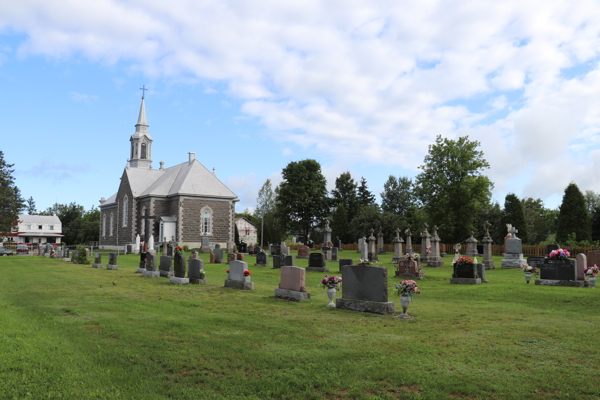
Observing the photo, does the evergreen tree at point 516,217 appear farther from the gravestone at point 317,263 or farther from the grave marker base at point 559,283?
the grave marker base at point 559,283

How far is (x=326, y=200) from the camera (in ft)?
205

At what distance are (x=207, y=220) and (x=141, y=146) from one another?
16796 millimetres

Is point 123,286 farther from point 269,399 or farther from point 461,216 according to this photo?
point 461,216

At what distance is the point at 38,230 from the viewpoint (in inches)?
3661

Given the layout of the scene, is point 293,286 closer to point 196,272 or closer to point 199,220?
point 196,272

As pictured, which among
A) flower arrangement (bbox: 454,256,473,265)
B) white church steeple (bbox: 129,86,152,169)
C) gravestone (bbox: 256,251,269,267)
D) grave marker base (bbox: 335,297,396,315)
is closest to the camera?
grave marker base (bbox: 335,297,396,315)

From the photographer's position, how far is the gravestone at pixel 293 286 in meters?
12.2

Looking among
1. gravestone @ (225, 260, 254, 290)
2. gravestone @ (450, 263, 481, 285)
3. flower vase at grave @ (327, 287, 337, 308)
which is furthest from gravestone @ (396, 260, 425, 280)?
flower vase at grave @ (327, 287, 337, 308)

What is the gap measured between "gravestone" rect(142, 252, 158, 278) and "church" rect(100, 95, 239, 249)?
25074 millimetres

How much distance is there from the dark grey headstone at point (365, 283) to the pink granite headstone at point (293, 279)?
5.18 ft

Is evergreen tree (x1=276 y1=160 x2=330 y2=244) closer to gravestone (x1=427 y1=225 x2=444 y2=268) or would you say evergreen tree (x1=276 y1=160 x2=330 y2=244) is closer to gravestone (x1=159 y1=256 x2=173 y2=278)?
gravestone (x1=427 y1=225 x2=444 y2=268)

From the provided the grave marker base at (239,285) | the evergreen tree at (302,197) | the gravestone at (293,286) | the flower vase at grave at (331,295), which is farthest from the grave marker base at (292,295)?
the evergreen tree at (302,197)

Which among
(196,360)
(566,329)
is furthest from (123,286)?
(566,329)

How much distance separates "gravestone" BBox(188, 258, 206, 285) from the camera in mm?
16109
